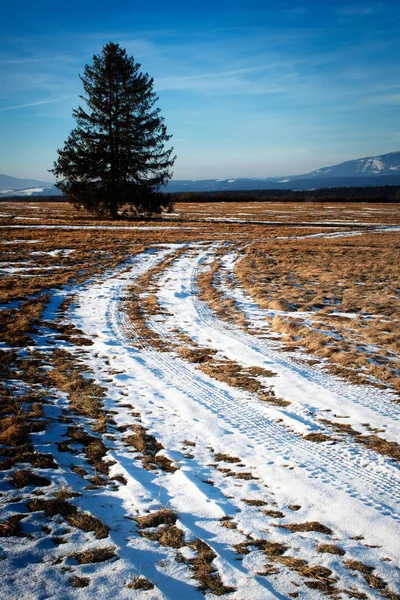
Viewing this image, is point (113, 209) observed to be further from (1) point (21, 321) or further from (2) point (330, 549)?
(2) point (330, 549)

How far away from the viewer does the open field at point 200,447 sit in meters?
2.67

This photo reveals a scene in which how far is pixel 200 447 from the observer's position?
4156 millimetres

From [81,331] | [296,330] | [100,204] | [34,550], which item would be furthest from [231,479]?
[100,204]

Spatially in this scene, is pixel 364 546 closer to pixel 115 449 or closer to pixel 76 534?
pixel 76 534

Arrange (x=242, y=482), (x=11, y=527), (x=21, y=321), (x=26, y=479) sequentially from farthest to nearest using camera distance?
(x=21, y=321), (x=242, y=482), (x=26, y=479), (x=11, y=527)

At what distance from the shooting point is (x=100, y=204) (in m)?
34.5

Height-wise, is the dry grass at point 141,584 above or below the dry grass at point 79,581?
below

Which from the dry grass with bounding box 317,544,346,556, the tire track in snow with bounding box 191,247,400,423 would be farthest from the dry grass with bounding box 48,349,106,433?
the tire track in snow with bounding box 191,247,400,423

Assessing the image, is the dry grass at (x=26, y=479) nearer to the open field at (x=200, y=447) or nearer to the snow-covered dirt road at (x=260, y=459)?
the open field at (x=200, y=447)

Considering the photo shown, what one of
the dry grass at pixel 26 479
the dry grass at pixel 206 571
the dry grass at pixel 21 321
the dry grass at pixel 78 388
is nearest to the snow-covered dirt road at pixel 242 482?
the dry grass at pixel 206 571

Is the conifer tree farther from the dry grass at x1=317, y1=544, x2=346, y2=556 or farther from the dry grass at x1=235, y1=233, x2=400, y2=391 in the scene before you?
the dry grass at x1=317, y1=544, x2=346, y2=556

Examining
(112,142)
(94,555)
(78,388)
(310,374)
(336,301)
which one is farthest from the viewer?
(112,142)

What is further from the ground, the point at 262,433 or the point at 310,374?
the point at 310,374

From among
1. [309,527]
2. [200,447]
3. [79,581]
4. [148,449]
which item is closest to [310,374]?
[200,447]
